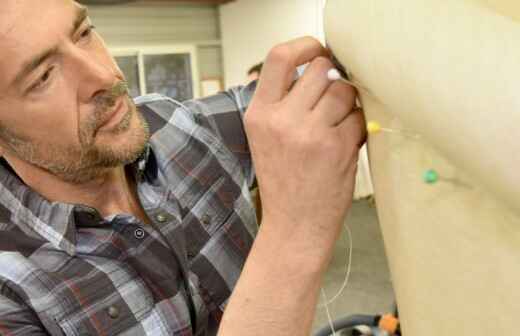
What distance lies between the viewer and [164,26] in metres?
5.46

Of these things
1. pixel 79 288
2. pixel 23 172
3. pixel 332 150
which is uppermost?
pixel 332 150

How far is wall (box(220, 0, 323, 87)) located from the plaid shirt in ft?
10.4

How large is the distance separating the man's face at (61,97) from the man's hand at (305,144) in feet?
1.22

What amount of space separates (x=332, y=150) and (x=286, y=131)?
0.05 meters

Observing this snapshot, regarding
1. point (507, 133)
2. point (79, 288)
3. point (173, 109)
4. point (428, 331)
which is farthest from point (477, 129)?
point (173, 109)

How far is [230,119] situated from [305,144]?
0.51 meters

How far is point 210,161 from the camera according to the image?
36.1 inches

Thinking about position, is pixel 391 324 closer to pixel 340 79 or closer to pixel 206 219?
pixel 206 219

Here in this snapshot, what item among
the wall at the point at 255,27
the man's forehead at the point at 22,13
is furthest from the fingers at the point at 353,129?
the wall at the point at 255,27

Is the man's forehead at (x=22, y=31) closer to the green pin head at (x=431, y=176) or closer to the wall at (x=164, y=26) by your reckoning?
the green pin head at (x=431, y=176)

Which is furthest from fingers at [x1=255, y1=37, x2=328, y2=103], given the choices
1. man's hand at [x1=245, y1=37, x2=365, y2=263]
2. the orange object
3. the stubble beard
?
the orange object

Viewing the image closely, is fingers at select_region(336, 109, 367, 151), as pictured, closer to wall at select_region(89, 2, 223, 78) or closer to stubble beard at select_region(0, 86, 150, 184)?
stubble beard at select_region(0, 86, 150, 184)

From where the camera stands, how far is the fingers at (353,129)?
1.64 ft

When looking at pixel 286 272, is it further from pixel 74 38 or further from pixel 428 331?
pixel 74 38
